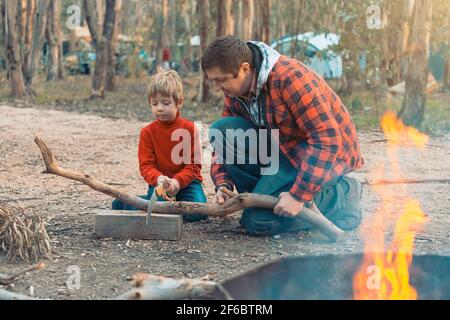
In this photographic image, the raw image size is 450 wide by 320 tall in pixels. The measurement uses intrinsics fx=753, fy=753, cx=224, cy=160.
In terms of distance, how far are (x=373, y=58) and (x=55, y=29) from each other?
40.0 ft

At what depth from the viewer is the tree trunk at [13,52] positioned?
564 inches

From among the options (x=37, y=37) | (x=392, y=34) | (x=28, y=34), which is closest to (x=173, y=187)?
(x=392, y=34)

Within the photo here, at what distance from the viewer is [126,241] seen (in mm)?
4172

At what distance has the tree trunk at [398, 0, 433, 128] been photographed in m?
9.37

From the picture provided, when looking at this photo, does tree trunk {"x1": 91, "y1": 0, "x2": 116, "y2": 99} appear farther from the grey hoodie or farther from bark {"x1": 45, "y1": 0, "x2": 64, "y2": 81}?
the grey hoodie

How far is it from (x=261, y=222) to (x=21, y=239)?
51.8 inches

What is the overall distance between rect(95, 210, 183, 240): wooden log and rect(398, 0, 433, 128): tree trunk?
6.03m

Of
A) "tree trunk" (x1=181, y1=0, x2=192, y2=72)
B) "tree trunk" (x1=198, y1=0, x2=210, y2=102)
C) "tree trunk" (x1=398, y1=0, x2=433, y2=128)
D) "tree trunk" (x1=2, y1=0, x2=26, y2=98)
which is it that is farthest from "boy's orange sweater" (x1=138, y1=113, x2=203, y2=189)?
"tree trunk" (x1=181, y1=0, x2=192, y2=72)

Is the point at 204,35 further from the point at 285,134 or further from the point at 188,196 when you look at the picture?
the point at 285,134

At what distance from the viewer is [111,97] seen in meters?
15.7

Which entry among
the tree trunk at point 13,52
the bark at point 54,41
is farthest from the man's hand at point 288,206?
the bark at point 54,41

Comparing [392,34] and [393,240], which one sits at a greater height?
[392,34]
